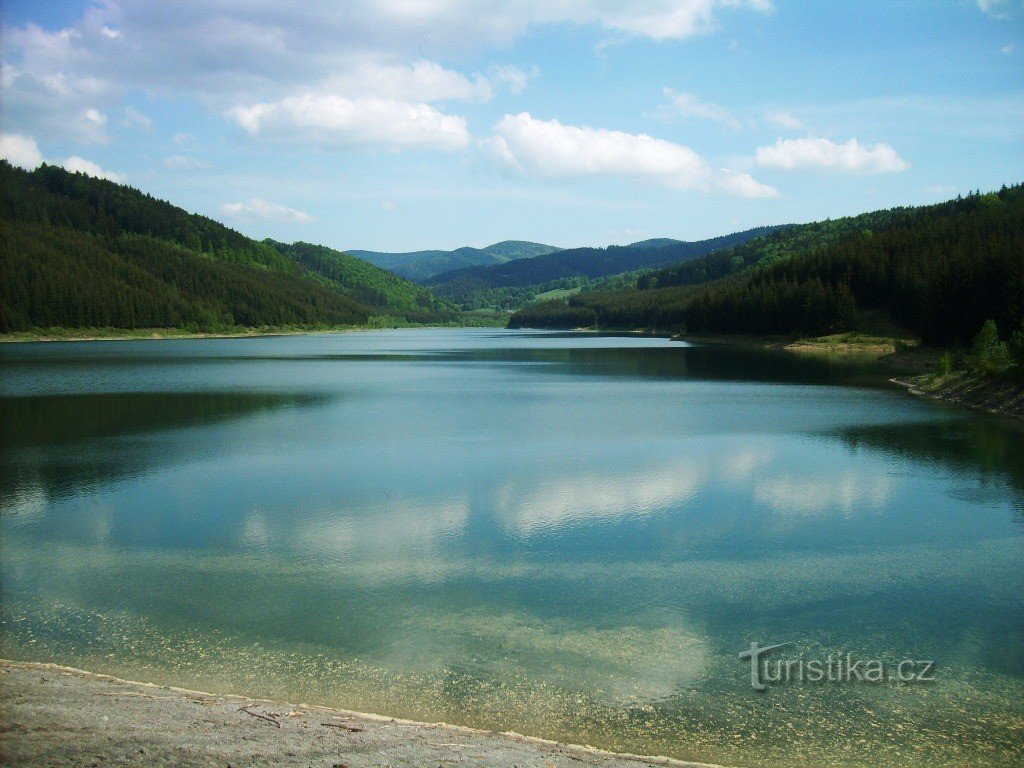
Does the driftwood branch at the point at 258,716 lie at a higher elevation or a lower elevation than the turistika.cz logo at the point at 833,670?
higher

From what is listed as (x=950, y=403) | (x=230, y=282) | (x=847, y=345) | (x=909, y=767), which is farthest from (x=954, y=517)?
(x=230, y=282)

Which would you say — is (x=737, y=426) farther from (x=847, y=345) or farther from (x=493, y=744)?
(x=847, y=345)

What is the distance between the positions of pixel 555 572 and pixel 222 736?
6.55m

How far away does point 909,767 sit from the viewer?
21.8ft

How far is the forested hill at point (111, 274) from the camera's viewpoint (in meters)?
108

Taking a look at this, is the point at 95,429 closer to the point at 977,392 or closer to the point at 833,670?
the point at 833,670

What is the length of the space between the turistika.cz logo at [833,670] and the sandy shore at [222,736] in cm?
237

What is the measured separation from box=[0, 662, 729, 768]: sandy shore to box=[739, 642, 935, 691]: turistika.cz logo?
237cm

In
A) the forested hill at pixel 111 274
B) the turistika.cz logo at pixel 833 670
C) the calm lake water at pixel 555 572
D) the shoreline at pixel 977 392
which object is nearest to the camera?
the calm lake water at pixel 555 572

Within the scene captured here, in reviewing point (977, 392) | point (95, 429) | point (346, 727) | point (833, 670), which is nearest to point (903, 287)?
point (977, 392)

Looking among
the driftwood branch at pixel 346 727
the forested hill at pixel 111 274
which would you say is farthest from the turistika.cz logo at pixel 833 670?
the forested hill at pixel 111 274

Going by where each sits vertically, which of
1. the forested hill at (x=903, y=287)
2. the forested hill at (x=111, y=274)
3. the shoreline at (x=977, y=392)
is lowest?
the shoreline at (x=977, y=392)

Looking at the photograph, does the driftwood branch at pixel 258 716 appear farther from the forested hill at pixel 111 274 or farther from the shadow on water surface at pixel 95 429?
the forested hill at pixel 111 274

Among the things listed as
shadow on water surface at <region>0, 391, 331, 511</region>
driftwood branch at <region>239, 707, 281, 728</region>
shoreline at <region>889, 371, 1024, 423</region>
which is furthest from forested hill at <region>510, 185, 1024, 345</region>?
driftwood branch at <region>239, 707, 281, 728</region>
